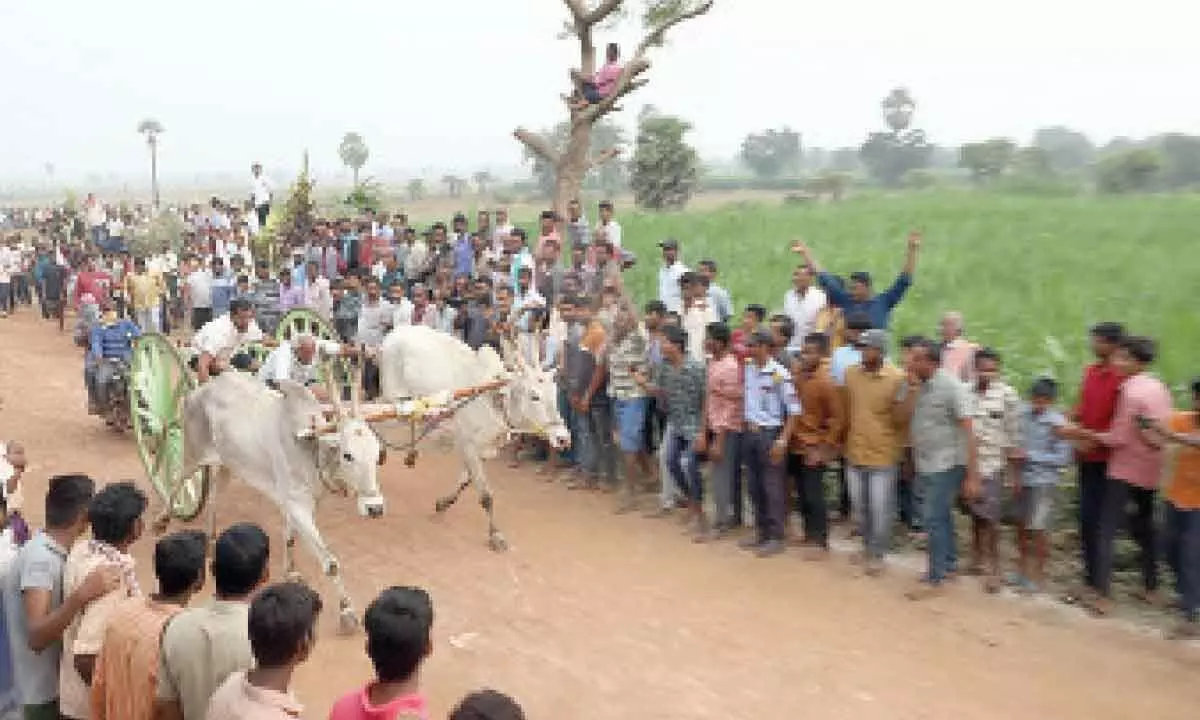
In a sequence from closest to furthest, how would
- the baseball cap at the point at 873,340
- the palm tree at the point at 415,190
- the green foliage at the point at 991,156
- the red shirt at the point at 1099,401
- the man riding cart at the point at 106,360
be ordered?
the red shirt at the point at 1099,401, the baseball cap at the point at 873,340, the man riding cart at the point at 106,360, the green foliage at the point at 991,156, the palm tree at the point at 415,190

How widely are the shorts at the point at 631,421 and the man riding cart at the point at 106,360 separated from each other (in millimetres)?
6359

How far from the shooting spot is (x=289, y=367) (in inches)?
347

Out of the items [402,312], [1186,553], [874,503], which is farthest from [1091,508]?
[402,312]

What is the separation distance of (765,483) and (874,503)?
93 centimetres

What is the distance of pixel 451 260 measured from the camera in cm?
1436

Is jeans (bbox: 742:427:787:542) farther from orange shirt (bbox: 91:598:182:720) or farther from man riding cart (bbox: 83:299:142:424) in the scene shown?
man riding cart (bbox: 83:299:142:424)

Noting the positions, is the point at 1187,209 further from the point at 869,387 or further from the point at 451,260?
the point at 869,387

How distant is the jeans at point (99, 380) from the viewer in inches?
465

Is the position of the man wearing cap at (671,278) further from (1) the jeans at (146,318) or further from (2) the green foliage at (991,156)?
(2) the green foliage at (991,156)

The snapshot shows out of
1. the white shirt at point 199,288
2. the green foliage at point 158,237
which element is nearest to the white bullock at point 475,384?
the white shirt at point 199,288

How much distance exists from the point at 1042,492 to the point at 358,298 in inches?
360

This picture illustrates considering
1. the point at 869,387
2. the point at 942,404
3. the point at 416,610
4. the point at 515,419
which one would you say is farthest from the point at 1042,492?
the point at 416,610

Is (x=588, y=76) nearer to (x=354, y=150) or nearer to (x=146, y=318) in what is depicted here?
(x=146, y=318)

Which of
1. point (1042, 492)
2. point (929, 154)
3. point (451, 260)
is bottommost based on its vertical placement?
point (1042, 492)
